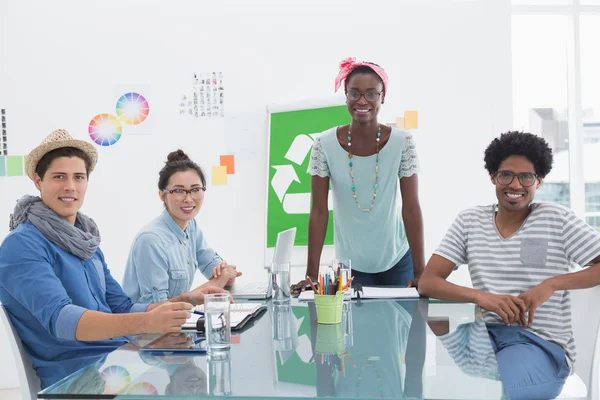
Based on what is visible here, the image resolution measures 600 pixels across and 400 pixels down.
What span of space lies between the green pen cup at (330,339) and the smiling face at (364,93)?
0.99m

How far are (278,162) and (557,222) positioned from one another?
80.3 inches

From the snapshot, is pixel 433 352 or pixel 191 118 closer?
pixel 433 352

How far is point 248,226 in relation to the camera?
366cm

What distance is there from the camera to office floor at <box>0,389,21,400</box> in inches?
135

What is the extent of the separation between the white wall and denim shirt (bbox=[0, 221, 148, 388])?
210 centimetres

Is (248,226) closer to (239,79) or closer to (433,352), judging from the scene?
(239,79)

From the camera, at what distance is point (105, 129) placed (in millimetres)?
3658

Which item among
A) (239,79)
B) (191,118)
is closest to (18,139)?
(191,118)

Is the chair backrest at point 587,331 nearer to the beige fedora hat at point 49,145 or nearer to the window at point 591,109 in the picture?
the beige fedora hat at point 49,145

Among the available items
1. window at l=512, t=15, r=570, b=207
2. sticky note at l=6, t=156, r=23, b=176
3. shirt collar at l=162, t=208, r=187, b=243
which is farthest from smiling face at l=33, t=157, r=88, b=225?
window at l=512, t=15, r=570, b=207

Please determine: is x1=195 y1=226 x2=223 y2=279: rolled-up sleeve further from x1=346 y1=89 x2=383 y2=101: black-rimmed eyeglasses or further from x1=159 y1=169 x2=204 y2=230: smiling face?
x1=346 y1=89 x2=383 y2=101: black-rimmed eyeglasses

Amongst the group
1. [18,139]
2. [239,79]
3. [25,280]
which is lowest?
[25,280]

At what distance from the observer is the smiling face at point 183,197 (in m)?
2.23

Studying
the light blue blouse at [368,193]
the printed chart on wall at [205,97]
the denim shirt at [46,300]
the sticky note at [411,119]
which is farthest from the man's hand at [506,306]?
the printed chart on wall at [205,97]
